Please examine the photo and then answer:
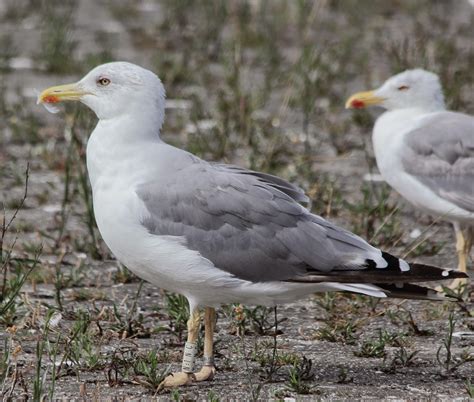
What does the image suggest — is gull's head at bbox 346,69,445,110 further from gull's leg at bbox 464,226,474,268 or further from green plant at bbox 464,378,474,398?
green plant at bbox 464,378,474,398

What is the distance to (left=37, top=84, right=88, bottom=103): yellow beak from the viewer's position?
4910mm

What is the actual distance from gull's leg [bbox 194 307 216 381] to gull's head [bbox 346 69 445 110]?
8.77 ft

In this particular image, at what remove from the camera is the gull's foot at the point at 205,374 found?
4.51 m

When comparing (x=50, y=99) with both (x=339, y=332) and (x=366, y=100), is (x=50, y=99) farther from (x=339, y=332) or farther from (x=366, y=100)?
(x=366, y=100)

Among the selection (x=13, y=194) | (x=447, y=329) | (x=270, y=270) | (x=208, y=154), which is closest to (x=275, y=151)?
(x=208, y=154)

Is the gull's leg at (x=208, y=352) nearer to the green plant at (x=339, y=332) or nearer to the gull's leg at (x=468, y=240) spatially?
the green plant at (x=339, y=332)

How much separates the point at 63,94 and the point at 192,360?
1302mm

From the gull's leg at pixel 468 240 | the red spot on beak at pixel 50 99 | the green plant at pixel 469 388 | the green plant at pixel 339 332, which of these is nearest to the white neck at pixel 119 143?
the red spot on beak at pixel 50 99

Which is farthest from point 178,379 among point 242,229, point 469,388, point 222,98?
point 222,98

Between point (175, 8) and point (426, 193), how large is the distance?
513cm

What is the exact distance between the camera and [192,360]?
4.54 meters

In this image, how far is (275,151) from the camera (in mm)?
7812

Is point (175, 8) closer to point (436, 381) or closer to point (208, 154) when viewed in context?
point (208, 154)

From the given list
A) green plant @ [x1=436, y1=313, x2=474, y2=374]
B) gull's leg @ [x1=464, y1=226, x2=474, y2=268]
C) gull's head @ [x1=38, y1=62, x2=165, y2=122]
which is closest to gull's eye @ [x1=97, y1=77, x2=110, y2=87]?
gull's head @ [x1=38, y1=62, x2=165, y2=122]
